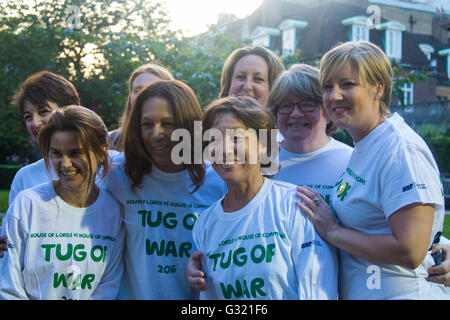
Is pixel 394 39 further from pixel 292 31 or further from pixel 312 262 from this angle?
pixel 312 262

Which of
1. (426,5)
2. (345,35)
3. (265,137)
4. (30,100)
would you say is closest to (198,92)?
(30,100)

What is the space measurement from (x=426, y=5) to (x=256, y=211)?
1265 inches

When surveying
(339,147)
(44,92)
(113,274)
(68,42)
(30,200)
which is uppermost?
(68,42)

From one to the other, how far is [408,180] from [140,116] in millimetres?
1505

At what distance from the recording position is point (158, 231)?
260 cm

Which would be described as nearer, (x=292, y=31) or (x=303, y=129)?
(x=303, y=129)

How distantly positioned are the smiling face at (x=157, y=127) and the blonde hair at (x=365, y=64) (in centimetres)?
91

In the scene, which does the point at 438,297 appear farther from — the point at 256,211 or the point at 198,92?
the point at 198,92

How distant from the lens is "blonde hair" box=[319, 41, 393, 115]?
2.25 m

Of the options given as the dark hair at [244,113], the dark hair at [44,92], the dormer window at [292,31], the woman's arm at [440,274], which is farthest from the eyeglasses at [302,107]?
the dormer window at [292,31]

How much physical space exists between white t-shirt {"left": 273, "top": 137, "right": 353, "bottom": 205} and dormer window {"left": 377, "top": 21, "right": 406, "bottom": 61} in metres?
24.7

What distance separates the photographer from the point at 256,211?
7.63 feet

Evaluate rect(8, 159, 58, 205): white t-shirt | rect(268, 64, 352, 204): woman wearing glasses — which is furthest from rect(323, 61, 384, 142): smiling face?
rect(8, 159, 58, 205): white t-shirt

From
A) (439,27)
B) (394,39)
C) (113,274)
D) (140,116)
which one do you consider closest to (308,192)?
(140,116)
